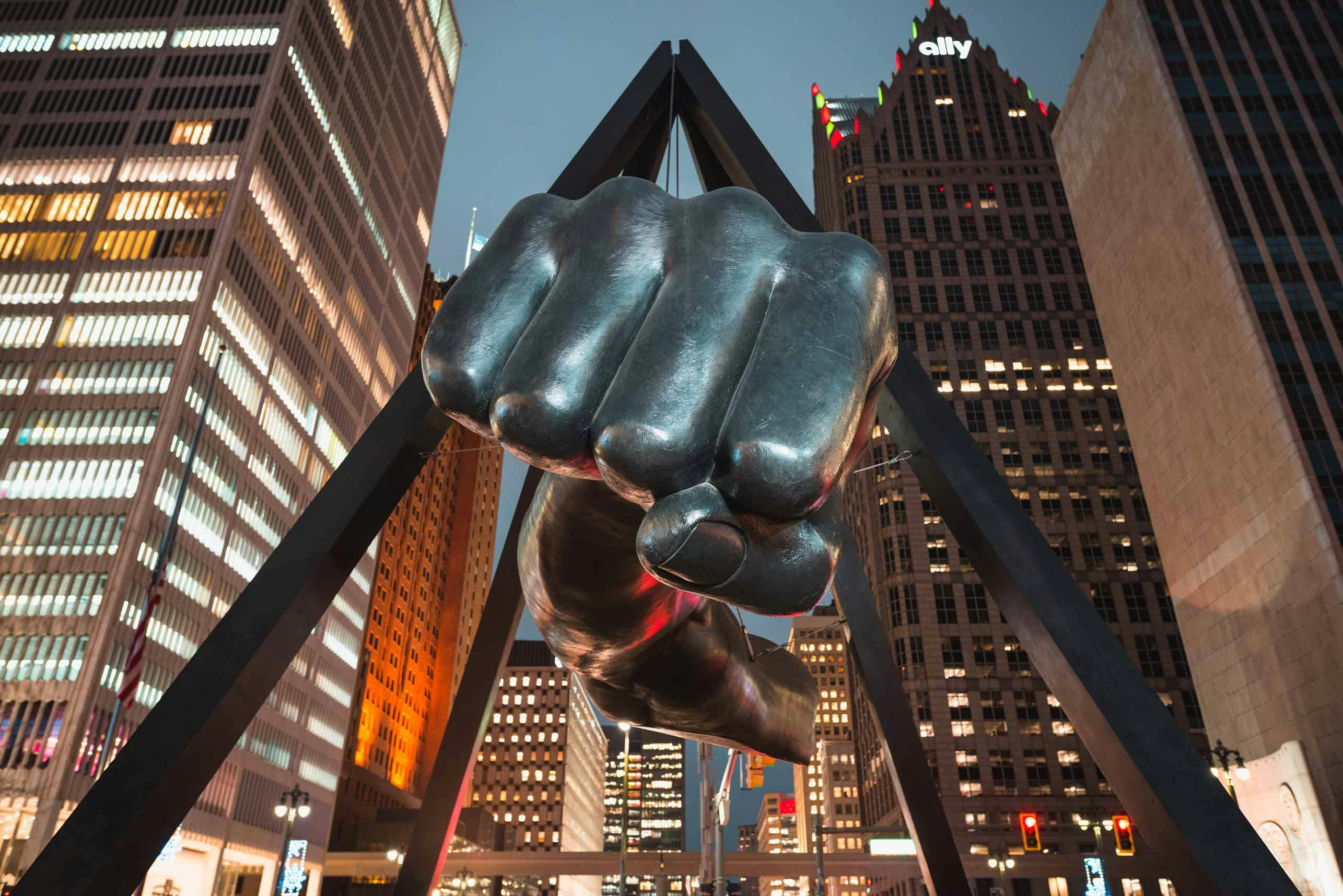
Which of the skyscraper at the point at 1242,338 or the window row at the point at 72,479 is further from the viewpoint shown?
the window row at the point at 72,479

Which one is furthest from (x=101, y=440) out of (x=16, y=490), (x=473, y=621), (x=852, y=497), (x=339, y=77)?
(x=473, y=621)

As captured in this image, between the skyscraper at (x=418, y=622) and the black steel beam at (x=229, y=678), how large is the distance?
8441 cm

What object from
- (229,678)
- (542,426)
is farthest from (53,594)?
(542,426)

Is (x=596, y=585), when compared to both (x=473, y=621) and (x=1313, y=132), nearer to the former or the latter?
(x=1313, y=132)

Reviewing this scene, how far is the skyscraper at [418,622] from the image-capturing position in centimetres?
10019

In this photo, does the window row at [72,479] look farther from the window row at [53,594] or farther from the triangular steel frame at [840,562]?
the triangular steel frame at [840,562]

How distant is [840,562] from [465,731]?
8.84 ft

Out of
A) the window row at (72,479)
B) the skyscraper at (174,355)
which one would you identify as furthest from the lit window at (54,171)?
the window row at (72,479)

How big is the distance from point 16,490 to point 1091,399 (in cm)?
9329

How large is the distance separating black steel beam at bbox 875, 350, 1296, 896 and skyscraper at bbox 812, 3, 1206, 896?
71.8 meters

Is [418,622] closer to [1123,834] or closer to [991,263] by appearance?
[991,263]

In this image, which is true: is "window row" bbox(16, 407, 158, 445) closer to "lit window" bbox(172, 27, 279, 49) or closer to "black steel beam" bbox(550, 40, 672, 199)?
"lit window" bbox(172, 27, 279, 49)

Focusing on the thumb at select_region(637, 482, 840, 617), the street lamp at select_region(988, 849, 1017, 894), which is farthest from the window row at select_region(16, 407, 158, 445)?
the thumb at select_region(637, 482, 840, 617)

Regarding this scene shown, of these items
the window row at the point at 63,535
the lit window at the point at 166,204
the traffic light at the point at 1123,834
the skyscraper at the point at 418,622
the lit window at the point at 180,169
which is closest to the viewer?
the traffic light at the point at 1123,834
